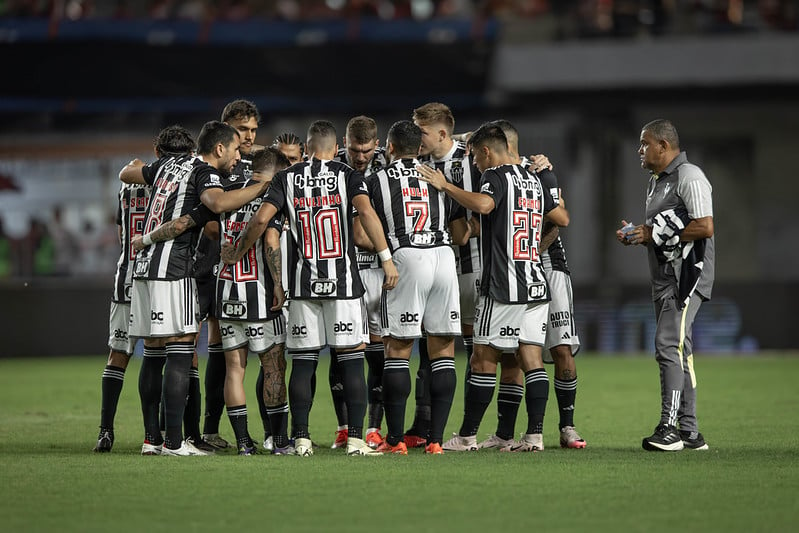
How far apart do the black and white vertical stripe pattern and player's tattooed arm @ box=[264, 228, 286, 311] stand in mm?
698

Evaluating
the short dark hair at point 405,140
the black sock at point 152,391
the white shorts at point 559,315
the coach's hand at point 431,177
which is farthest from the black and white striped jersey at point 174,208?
the white shorts at point 559,315

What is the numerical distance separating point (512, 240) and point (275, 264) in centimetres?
155

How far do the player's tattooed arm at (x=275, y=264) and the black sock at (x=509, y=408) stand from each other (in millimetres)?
1672

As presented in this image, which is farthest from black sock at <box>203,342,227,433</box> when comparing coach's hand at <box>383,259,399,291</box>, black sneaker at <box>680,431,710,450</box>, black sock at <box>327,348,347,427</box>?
black sneaker at <box>680,431,710,450</box>

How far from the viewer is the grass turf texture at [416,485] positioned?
514cm

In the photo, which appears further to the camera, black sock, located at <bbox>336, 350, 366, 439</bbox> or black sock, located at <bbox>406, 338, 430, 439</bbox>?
black sock, located at <bbox>406, 338, 430, 439</bbox>

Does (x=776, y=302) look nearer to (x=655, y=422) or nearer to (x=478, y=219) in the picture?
(x=655, y=422)

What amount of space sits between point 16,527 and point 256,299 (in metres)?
2.75

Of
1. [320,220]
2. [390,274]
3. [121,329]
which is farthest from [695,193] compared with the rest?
[121,329]

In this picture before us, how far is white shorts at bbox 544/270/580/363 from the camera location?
318 inches

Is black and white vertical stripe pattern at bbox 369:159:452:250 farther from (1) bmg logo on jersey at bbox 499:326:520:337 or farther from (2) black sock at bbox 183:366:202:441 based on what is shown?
(2) black sock at bbox 183:366:202:441

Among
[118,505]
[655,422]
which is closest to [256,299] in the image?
[118,505]

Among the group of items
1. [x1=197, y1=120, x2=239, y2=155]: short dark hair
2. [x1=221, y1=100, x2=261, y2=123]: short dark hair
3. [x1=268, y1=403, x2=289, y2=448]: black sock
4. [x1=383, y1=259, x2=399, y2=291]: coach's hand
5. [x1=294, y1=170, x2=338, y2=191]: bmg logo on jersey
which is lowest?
[x1=268, y1=403, x2=289, y2=448]: black sock

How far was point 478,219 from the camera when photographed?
311 inches
